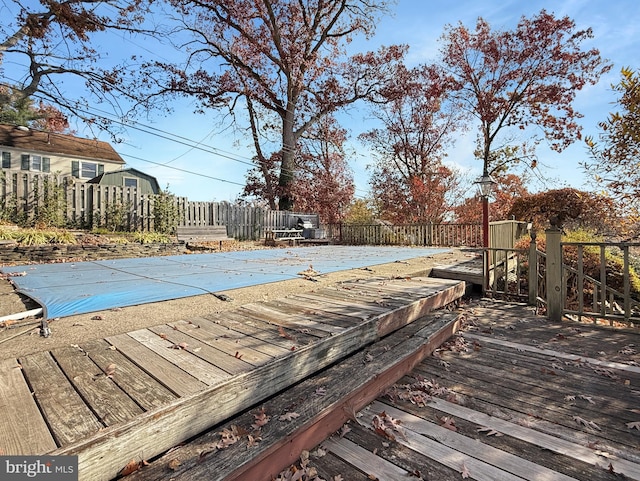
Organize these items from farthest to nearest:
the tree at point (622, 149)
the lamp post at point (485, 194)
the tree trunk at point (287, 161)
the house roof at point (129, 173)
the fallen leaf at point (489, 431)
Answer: the house roof at point (129, 173)
the tree trunk at point (287, 161)
the lamp post at point (485, 194)
the tree at point (622, 149)
the fallen leaf at point (489, 431)

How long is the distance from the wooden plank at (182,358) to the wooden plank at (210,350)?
3 cm

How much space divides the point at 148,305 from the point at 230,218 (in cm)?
918

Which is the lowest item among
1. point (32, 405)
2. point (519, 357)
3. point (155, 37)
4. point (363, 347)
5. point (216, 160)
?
point (519, 357)

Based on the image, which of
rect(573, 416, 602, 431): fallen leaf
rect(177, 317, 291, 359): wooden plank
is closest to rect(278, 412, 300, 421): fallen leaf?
rect(177, 317, 291, 359): wooden plank

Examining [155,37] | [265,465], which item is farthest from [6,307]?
[155,37]

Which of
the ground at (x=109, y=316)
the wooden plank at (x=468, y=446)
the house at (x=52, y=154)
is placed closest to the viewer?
the wooden plank at (x=468, y=446)

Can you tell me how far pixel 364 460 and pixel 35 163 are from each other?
77.3ft

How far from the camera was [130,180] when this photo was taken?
16.8 metres

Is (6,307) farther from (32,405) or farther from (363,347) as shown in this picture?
(363,347)

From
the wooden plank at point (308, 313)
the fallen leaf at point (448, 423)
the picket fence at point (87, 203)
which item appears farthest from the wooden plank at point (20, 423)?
the picket fence at point (87, 203)

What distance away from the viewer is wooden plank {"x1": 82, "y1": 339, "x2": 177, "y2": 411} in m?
1.20

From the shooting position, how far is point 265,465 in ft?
3.92

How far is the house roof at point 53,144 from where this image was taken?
56.0 feet

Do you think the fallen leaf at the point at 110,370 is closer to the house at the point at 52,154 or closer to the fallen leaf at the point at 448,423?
the fallen leaf at the point at 448,423
